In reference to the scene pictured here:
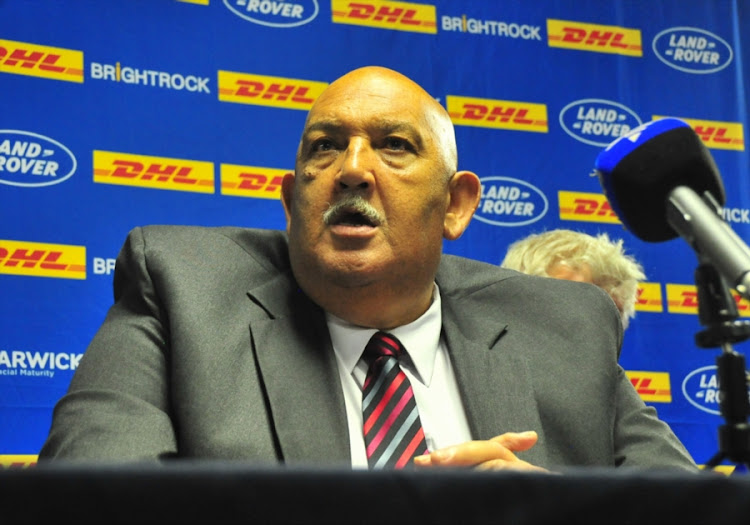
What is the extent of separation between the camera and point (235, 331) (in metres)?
1.85

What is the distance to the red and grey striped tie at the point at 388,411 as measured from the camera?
1.78 metres

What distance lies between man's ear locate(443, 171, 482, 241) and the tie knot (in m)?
0.34

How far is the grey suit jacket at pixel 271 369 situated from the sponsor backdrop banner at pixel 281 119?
179cm

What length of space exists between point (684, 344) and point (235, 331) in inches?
125

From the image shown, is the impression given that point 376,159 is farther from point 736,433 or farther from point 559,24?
point 559,24

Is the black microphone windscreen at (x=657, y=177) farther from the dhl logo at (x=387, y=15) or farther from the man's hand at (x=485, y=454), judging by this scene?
the dhl logo at (x=387, y=15)

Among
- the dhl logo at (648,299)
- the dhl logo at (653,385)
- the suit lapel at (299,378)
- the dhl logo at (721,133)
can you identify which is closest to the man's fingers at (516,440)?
the suit lapel at (299,378)

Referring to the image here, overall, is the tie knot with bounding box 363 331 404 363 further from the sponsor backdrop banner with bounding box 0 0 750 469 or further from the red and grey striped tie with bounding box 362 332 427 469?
the sponsor backdrop banner with bounding box 0 0 750 469

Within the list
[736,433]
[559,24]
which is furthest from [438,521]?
[559,24]

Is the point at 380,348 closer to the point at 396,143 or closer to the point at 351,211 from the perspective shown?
the point at 351,211

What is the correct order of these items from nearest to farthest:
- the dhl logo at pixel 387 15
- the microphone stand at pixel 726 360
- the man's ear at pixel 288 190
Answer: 1. the microphone stand at pixel 726 360
2. the man's ear at pixel 288 190
3. the dhl logo at pixel 387 15

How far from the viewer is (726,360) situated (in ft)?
3.65

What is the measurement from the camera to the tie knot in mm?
1975

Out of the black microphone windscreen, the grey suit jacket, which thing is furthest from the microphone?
the grey suit jacket
